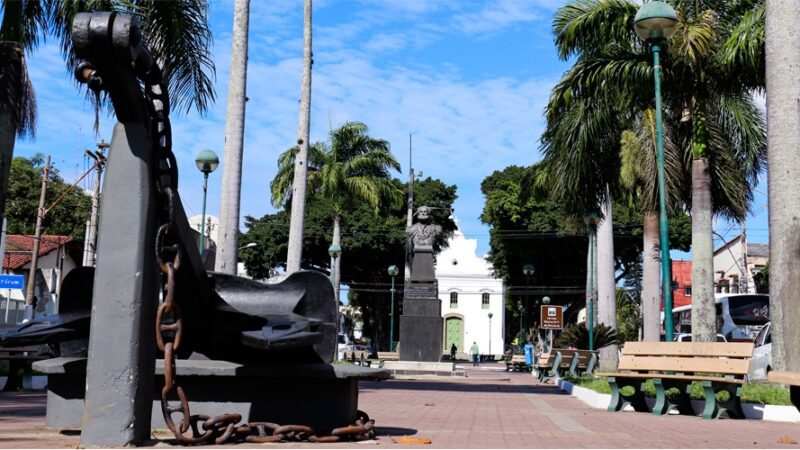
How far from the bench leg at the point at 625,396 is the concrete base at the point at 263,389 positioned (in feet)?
19.1

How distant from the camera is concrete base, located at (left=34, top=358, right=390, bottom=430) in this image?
594 centimetres

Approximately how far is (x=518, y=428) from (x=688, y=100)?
11601 mm

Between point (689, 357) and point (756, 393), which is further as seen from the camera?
point (756, 393)

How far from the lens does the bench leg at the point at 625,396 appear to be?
1098cm

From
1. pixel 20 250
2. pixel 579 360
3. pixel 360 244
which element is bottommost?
pixel 579 360

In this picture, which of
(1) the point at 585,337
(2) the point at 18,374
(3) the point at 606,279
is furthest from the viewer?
(1) the point at 585,337

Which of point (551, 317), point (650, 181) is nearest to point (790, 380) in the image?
point (650, 181)

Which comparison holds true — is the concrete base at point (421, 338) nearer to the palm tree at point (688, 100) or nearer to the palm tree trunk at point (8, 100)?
the palm tree at point (688, 100)

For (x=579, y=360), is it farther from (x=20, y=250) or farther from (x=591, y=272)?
(x=20, y=250)

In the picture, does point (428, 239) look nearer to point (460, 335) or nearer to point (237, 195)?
point (237, 195)

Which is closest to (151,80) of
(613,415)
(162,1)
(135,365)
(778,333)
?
(135,365)

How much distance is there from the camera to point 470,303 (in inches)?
2837

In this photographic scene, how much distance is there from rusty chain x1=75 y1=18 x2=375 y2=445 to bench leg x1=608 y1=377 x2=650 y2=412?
20.5 feet

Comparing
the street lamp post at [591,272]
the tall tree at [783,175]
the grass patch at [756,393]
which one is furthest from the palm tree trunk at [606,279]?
the grass patch at [756,393]
